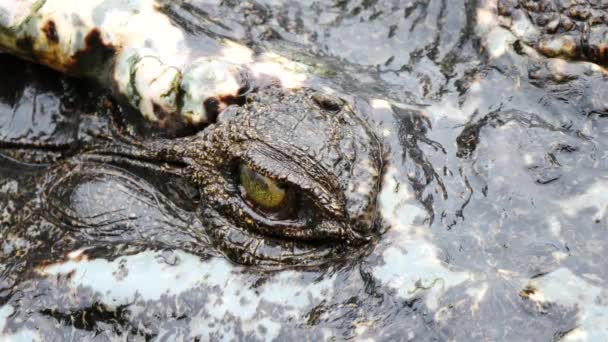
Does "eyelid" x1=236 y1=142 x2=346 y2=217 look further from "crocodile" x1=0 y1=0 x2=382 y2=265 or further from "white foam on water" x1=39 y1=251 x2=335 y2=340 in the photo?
"white foam on water" x1=39 y1=251 x2=335 y2=340

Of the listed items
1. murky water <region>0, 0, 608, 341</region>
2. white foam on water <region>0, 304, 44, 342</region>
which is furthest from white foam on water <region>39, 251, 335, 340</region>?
white foam on water <region>0, 304, 44, 342</region>

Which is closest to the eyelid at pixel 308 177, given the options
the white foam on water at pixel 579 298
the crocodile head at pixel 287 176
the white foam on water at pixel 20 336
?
the crocodile head at pixel 287 176

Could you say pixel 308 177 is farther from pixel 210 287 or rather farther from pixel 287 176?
pixel 210 287

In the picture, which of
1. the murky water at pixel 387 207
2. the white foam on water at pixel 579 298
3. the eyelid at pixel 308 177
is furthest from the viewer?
the eyelid at pixel 308 177

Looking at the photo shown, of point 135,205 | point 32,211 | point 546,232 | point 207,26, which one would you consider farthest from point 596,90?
point 32,211

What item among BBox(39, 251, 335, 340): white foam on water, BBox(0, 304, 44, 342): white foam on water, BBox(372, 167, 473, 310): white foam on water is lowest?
BBox(0, 304, 44, 342): white foam on water

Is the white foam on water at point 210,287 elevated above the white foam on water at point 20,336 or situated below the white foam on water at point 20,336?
above

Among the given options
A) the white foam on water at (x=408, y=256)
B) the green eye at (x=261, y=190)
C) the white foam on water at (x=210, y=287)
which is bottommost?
the white foam on water at (x=210, y=287)

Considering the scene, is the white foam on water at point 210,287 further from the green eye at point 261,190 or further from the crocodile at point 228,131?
the green eye at point 261,190
